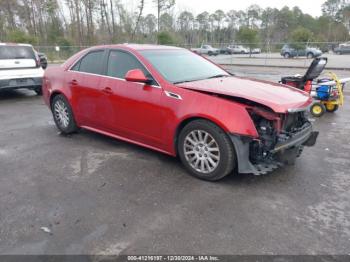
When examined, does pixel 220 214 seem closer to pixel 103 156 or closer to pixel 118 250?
pixel 118 250

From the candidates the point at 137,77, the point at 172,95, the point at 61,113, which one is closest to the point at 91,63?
the point at 61,113

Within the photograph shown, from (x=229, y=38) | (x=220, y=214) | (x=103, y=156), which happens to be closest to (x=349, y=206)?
(x=220, y=214)

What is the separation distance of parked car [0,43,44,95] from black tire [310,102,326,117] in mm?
7911

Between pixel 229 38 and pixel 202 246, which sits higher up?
pixel 229 38

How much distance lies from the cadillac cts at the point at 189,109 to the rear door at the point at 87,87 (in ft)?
0.05

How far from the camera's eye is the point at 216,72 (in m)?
4.70

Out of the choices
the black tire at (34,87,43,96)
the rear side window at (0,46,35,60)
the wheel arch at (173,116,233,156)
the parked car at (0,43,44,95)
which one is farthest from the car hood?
the black tire at (34,87,43,96)

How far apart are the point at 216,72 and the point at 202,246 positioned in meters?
2.90

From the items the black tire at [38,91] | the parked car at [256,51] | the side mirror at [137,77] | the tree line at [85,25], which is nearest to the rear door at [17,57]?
the black tire at [38,91]

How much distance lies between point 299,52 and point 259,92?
1230 inches

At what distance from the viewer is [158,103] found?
391cm

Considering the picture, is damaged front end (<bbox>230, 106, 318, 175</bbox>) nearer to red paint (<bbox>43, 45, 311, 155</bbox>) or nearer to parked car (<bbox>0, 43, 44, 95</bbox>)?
red paint (<bbox>43, 45, 311, 155</bbox>)

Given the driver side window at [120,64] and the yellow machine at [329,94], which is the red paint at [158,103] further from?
the yellow machine at [329,94]

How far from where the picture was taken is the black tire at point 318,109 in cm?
692
